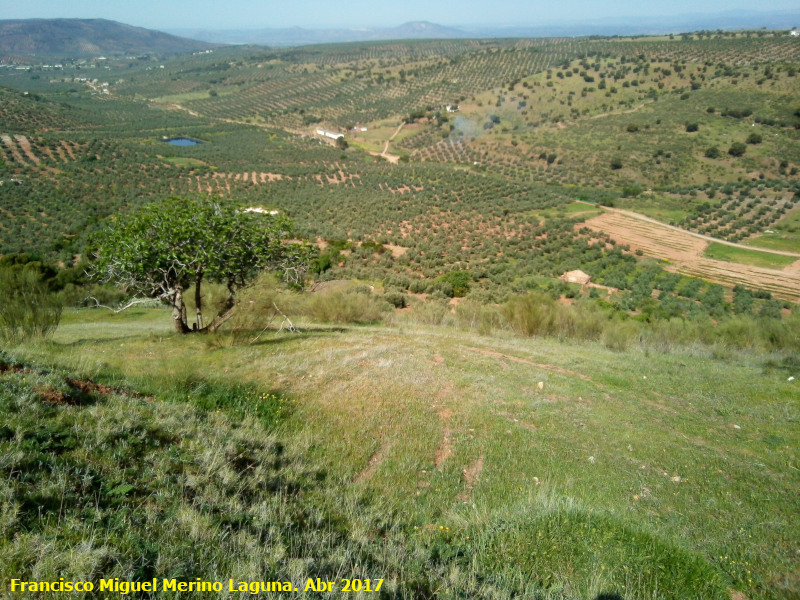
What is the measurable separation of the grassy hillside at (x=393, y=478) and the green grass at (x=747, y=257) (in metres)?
30.7

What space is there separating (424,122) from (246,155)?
3843cm

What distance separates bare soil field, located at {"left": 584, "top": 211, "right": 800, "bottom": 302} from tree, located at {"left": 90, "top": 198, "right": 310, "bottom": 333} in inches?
1271

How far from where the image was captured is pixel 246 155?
6919 centimetres

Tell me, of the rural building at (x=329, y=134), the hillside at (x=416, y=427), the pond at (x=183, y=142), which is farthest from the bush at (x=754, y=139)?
the pond at (x=183, y=142)

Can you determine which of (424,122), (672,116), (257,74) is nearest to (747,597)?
(672,116)

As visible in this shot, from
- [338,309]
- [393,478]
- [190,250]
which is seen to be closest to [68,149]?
[338,309]

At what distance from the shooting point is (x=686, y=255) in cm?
→ 3528

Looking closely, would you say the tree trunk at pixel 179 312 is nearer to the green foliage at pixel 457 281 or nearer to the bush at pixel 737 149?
the green foliage at pixel 457 281

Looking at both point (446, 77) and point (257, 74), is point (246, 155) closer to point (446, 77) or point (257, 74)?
point (446, 77)

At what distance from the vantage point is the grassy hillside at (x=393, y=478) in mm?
3367

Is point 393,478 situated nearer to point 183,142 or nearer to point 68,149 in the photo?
point 68,149

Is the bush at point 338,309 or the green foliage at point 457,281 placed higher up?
the bush at point 338,309

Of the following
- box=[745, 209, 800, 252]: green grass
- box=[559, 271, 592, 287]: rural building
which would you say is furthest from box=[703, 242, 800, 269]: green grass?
box=[559, 271, 592, 287]: rural building

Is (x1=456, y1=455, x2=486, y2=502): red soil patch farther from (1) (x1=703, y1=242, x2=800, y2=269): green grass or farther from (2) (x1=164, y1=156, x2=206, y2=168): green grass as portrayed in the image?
(2) (x1=164, y1=156, x2=206, y2=168): green grass
